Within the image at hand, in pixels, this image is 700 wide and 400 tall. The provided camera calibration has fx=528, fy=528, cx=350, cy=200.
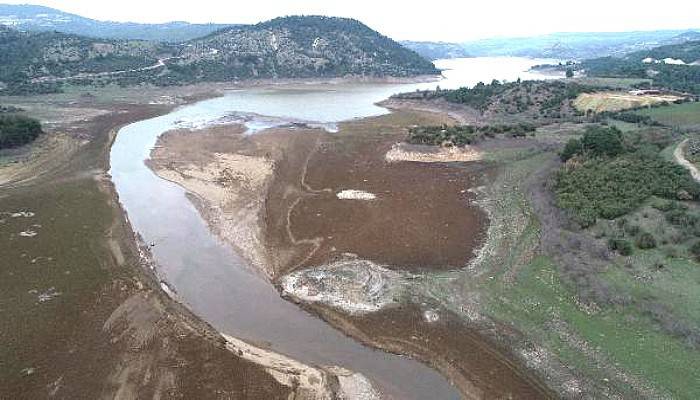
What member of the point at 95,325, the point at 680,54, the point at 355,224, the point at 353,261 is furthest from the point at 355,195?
the point at 680,54

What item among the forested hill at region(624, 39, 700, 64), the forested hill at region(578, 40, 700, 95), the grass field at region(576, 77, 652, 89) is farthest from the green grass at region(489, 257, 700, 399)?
the forested hill at region(624, 39, 700, 64)

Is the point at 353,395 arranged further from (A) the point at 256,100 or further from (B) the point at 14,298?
(A) the point at 256,100

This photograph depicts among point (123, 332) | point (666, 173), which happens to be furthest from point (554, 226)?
point (123, 332)

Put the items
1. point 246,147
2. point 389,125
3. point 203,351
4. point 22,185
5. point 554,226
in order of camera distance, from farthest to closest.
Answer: point 389,125
point 246,147
point 22,185
point 554,226
point 203,351

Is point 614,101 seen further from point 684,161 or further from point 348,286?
point 348,286

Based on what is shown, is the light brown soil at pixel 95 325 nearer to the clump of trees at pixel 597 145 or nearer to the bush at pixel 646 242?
the bush at pixel 646 242

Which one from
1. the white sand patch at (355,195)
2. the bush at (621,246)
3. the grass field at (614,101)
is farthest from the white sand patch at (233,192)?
the grass field at (614,101)
